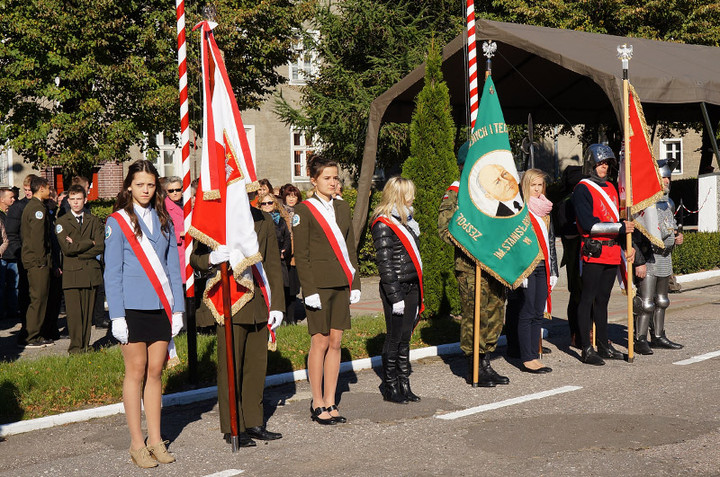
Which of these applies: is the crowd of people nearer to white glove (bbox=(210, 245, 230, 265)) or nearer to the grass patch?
white glove (bbox=(210, 245, 230, 265))

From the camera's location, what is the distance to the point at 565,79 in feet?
51.5

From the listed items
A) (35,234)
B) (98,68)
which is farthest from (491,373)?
(98,68)

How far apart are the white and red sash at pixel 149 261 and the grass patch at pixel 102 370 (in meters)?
2.15

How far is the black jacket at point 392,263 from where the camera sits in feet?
24.3

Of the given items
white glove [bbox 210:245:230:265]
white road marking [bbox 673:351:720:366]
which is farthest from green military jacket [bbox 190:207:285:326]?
white road marking [bbox 673:351:720:366]

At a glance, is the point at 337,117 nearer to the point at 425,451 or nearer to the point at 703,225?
the point at 703,225

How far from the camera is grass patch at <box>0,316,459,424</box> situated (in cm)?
752

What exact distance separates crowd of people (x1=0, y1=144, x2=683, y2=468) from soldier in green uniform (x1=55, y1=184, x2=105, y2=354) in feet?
0.05

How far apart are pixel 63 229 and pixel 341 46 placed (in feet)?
59.3

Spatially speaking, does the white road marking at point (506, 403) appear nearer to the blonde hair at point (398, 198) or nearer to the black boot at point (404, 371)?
the black boot at point (404, 371)

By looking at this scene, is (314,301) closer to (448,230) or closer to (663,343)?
(448,230)

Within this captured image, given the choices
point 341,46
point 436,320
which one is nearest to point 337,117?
point 341,46

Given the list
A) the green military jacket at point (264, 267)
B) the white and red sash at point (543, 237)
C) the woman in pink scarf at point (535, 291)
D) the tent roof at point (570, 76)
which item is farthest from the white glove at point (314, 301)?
the tent roof at point (570, 76)

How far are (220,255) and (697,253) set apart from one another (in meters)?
13.2
